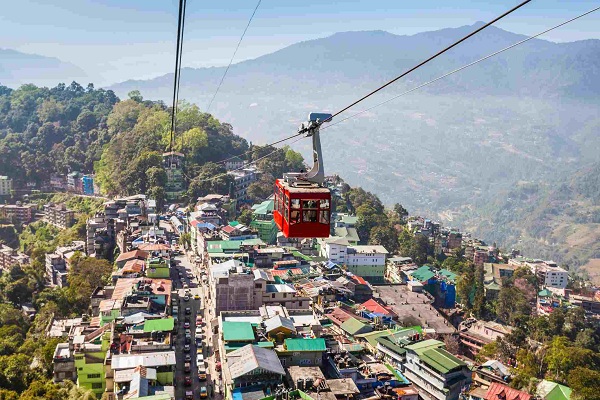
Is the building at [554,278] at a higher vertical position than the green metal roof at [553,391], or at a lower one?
lower

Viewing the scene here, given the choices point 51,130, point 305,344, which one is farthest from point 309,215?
point 51,130

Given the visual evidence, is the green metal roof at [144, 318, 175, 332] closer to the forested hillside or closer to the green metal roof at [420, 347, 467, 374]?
the green metal roof at [420, 347, 467, 374]

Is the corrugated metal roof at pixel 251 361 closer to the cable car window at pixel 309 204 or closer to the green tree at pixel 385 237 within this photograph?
the cable car window at pixel 309 204

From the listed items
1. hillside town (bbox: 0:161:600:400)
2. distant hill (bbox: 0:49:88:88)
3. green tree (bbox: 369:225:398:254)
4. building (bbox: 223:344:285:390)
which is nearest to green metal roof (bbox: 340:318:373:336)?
hillside town (bbox: 0:161:600:400)

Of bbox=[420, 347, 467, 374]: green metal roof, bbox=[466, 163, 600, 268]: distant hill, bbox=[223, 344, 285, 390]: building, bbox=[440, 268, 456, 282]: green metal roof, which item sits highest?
bbox=[223, 344, 285, 390]: building

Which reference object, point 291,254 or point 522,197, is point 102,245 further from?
point 522,197

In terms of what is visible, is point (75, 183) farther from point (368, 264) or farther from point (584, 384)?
point (584, 384)

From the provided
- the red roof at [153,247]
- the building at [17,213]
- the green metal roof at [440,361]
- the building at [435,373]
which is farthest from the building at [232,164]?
the green metal roof at [440,361]
